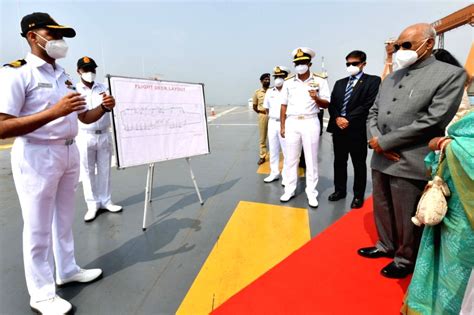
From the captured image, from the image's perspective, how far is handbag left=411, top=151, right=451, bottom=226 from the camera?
1.32m

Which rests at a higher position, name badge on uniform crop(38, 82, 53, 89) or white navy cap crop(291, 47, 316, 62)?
white navy cap crop(291, 47, 316, 62)

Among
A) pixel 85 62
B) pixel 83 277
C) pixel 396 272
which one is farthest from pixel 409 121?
pixel 85 62

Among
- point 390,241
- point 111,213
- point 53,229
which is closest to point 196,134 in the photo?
point 111,213

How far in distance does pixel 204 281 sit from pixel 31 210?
1.30 m

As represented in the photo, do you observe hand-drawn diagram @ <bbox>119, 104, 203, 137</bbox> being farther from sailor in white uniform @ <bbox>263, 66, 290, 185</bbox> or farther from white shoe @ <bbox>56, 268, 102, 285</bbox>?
sailor in white uniform @ <bbox>263, 66, 290, 185</bbox>

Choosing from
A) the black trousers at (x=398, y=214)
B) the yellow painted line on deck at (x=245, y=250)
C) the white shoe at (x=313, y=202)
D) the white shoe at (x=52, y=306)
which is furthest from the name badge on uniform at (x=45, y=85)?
the white shoe at (x=313, y=202)

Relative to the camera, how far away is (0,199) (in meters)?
3.92

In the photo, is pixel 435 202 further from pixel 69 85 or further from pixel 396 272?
pixel 69 85

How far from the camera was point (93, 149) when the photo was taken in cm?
324

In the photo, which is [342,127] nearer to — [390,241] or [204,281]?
[390,241]

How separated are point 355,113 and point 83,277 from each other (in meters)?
3.34

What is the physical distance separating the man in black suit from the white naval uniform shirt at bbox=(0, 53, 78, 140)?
2.99 metres

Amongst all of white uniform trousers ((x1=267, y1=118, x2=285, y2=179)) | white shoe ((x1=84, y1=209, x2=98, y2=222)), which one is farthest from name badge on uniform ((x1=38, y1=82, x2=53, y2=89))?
white uniform trousers ((x1=267, y1=118, x2=285, y2=179))

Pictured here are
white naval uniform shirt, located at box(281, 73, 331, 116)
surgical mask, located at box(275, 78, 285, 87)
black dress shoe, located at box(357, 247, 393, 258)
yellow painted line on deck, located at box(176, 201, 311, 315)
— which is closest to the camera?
yellow painted line on deck, located at box(176, 201, 311, 315)
